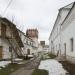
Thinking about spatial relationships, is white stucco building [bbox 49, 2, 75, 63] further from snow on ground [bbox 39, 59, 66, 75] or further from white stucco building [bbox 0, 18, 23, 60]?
white stucco building [bbox 0, 18, 23, 60]

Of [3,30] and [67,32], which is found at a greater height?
[3,30]

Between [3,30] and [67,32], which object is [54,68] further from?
[3,30]

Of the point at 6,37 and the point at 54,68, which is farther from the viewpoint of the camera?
the point at 6,37

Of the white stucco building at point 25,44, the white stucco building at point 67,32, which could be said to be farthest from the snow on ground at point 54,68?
the white stucco building at point 25,44

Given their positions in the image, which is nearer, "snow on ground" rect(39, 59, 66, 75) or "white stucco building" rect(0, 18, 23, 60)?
"snow on ground" rect(39, 59, 66, 75)

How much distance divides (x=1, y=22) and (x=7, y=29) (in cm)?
227

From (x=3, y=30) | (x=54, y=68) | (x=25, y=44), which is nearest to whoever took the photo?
(x=54, y=68)

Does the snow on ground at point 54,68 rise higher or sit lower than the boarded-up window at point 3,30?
lower

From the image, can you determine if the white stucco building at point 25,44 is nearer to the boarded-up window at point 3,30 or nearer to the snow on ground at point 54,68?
the boarded-up window at point 3,30

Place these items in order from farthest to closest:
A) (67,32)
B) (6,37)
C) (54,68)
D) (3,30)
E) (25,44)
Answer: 1. (25,44)
2. (6,37)
3. (3,30)
4. (67,32)
5. (54,68)

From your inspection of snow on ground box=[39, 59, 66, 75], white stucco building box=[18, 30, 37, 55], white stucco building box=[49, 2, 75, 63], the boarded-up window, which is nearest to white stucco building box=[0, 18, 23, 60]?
the boarded-up window

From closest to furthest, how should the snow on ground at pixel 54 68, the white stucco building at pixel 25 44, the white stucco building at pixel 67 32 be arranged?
the snow on ground at pixel 54 68 → the white stucco building at pixel 67 32 → the white stucco building at pixel 25 44

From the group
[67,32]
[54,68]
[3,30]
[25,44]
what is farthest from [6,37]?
[25,44]

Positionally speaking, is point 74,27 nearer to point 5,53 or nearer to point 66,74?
point 66,74
